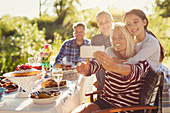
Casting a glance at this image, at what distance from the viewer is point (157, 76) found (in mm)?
1611

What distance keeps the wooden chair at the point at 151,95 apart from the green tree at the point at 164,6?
24.2ft

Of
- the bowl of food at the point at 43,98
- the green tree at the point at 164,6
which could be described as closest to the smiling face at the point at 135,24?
the bowl of food at the point at 43,98

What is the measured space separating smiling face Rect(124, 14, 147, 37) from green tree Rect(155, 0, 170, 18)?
23.2 ft

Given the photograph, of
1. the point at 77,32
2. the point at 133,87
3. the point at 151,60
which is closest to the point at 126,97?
the point at 133,87

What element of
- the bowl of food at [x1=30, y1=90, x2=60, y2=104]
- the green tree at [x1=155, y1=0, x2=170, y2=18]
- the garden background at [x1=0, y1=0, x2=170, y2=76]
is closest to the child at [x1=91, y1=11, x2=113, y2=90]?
the bowl of food at [x1=30, y1=90, x2=60, y2=104]

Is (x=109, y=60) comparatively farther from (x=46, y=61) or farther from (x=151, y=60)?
(x=46, y=61)

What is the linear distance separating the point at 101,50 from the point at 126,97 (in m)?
0.52

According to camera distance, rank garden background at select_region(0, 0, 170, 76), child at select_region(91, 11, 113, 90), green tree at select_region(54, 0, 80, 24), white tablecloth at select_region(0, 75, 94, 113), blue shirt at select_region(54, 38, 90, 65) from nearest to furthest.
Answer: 1. white tablecloth at select_region(0, 75, 94, 113)
2. child at select_region(91, 11, 113, 90)
3. blue shirt at select_region(54, 38, 90, 65)
4. garden background at select_region(0, 0, 170, 76)
5. green tree at select_region(54, 0, 80, 24)

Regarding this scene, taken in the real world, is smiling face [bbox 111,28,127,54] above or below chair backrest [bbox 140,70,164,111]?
above

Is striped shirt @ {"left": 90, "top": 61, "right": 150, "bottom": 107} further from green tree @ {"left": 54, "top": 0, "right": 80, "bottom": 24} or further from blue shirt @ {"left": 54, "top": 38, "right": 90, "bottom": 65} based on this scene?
green tree @ {"left": 54, "top": 0, "right": 80, "bottom": 24}

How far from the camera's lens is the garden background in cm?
726

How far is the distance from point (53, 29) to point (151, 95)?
7.90m

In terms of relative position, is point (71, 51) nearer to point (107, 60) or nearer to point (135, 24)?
point (135, 24)

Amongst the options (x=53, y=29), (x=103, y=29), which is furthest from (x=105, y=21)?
(x=53, y=29)
